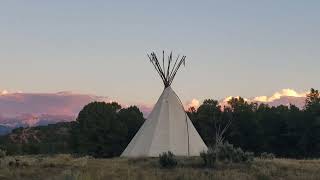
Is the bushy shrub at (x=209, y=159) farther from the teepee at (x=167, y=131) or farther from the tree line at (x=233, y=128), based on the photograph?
the tree line at (x=233, y=128)

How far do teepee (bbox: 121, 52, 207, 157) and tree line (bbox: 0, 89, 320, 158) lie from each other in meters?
17.1

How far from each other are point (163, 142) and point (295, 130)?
2493 centimetres

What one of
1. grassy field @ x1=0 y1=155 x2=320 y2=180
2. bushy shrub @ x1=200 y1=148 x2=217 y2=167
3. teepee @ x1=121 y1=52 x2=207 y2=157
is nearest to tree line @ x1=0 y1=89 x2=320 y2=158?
teepee @ x1=121 y1=52 x2=207 y2=157

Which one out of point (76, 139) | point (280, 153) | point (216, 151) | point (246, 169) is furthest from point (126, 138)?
point (246, 169)

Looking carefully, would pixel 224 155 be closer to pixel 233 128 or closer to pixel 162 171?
pixel 162 171

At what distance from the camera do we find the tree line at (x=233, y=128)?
56.4m

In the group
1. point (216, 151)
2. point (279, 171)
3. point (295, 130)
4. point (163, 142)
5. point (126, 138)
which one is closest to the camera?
point (279, 171)

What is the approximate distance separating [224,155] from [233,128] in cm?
3315

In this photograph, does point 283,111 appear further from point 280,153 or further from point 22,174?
point 22,174

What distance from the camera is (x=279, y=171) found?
2219 cm

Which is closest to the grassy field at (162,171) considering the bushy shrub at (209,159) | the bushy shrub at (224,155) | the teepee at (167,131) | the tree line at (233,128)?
the bushy shrub at (209,159)

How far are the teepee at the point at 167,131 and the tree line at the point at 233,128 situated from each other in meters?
17.1

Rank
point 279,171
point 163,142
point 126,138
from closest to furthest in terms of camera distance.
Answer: point 279,171 → point 163,142 → point 126,138

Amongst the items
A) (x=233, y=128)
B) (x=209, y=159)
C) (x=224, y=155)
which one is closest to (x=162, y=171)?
(x=209, y=159)
